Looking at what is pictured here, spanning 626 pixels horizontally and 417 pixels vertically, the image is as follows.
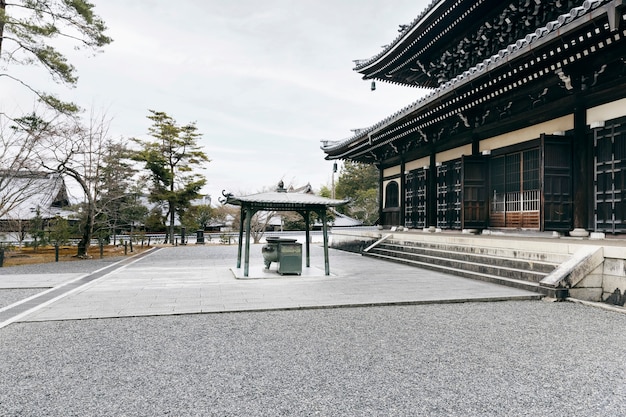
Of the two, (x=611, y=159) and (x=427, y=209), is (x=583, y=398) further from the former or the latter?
(x=427, y=209)

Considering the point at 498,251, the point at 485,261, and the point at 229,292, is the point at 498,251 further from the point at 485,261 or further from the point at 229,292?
the point at 229,292

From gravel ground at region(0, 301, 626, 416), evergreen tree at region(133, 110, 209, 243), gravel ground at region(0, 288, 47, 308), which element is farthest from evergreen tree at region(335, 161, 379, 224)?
gravel ground at region(0, 301, 626, 416)

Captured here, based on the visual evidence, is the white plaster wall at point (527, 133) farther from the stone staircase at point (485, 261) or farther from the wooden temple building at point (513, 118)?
the stone staircase at point (485, 261)

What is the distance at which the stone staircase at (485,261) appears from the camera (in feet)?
24.3

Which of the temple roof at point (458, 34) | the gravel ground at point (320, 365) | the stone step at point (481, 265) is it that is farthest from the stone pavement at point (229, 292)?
the temple roof at point (458, 34)

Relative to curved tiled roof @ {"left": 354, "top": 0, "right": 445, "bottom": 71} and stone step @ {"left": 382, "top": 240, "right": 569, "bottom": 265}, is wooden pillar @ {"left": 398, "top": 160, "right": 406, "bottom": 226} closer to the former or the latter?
stone step @ {"left": 382, "top": 240, "right": 569, "bottom": 265}

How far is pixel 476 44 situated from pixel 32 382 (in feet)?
45.1

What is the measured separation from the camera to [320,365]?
3.63 m

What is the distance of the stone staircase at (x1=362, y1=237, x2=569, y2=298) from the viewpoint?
7420 mm

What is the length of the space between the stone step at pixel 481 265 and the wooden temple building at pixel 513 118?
124 cm

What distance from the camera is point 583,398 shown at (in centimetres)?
292

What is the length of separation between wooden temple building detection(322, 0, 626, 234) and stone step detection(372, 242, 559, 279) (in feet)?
3.61

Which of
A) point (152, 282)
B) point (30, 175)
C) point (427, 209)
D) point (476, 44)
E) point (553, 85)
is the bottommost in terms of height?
point (152, 282)

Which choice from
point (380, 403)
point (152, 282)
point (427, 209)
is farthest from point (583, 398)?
point (427, 209)
